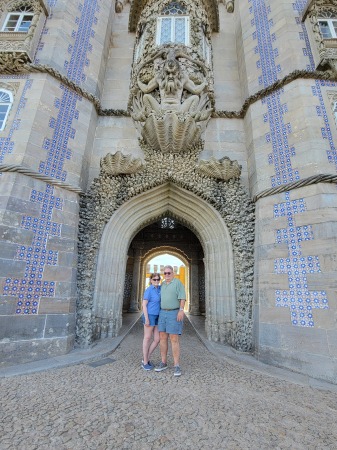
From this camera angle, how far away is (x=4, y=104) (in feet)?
19.4

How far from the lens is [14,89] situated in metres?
6.04

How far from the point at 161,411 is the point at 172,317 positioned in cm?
132

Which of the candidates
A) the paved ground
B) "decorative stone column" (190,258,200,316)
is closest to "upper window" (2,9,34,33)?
the paved ground

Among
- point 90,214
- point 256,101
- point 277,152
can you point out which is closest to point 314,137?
point 277,152

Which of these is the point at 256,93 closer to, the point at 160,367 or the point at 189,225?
the point at 189,225

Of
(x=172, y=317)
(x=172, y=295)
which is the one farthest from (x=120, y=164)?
(x=172, y=317)

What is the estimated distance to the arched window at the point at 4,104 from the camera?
224 inches

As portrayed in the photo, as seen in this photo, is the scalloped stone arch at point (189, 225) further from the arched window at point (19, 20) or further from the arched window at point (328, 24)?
the arched window at point (328, 24)

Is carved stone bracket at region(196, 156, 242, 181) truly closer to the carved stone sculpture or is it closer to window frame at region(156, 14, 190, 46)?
the carved stone sculpture

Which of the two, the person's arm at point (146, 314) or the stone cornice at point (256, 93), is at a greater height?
the stone cornice at point (256, 93)

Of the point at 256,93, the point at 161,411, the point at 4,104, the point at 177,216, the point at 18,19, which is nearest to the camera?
the point at 161,411

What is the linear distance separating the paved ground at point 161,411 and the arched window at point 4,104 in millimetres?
5799

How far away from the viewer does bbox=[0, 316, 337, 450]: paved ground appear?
210 cm

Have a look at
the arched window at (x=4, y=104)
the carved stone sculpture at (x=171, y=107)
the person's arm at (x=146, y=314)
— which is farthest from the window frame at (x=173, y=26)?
the person's arm at (x=146, y=314)
